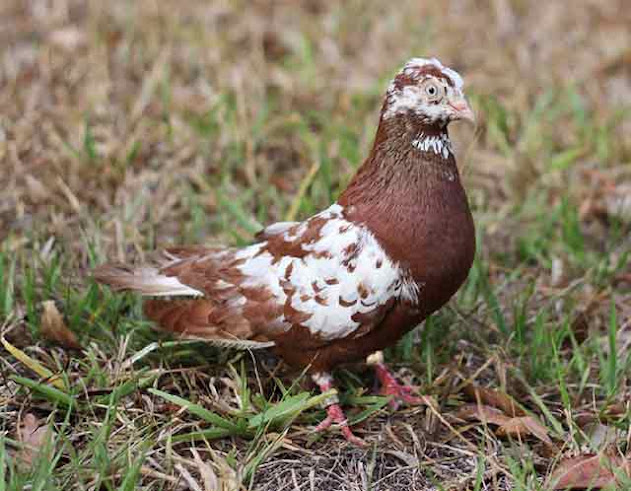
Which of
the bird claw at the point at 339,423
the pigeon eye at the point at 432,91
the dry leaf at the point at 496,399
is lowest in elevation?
the bird claw at the point at 339,423

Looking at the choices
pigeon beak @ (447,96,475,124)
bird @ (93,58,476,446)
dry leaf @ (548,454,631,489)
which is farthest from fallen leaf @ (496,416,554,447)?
pigeon beak @ (447,96,475,124)

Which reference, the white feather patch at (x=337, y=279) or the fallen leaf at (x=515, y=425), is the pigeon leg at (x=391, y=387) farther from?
the white feather patch at (x=337, y=279)

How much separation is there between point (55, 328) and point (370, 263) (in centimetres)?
125

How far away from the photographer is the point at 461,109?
3.27 meters

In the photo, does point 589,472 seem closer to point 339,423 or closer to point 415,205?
point 339,423

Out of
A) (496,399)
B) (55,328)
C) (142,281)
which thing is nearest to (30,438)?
(55,328)

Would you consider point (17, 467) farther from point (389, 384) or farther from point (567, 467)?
point (567, 467)

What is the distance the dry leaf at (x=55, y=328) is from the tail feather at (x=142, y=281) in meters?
0.20

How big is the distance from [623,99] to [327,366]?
3207 mm

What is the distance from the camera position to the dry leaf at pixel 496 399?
3574 mm

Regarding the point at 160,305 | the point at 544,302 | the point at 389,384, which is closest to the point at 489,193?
the point at 544,302

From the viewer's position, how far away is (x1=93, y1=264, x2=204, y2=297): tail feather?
3.67 meters

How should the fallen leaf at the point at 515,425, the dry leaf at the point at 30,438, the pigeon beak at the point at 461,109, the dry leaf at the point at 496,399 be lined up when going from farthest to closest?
the dry leaf at the point at 496,399 → the fallen leaf at the point at 515,425 → the pigeon beak at the point at 461,109 → the dry leaf at the point at 30,438

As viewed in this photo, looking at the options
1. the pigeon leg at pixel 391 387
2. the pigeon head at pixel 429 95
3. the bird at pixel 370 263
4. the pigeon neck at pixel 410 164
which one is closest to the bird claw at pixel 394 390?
the pigeon leg at pixel 391 387
